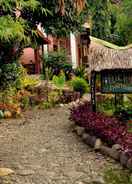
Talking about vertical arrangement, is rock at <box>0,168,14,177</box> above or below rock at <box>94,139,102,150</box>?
below

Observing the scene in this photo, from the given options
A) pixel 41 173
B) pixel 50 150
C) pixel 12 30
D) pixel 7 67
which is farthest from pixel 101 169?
pixel 7 67

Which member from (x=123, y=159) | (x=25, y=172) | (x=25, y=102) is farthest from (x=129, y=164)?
(x=25, y=102)

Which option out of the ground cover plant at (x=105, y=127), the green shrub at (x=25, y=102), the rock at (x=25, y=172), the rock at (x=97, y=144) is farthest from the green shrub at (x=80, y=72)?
the rock at (x=25, y=172)

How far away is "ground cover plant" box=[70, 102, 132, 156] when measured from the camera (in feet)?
35.9

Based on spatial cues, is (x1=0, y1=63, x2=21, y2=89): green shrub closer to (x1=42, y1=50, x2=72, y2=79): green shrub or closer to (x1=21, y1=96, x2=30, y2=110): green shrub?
(x1=21, y1=96, x2=30, y2=110): green shrub

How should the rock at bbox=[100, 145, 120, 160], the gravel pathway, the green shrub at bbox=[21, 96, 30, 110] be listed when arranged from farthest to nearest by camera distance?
the green shrub at bbox=[21, 96, 30, 110], the rock at bbox=[100, 145, 120, 160], the gravel pathway

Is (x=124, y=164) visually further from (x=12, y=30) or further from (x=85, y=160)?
(x=12, y=30)

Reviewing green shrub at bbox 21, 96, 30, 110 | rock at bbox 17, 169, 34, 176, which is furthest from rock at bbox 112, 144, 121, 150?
green shrub at bbox 21, 96, 30, 110

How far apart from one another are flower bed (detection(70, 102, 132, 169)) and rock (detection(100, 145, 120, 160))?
6.6 inches

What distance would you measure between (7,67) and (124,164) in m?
9.26

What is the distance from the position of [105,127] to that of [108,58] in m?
2.33

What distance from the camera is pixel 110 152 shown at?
1090cm

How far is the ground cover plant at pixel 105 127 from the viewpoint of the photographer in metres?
10.9

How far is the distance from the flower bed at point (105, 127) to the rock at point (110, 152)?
0.17 metres
